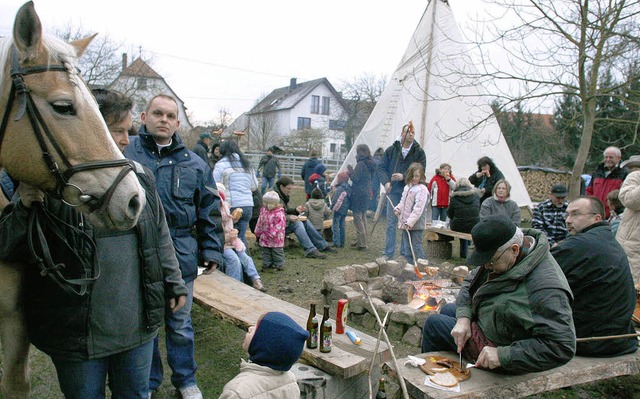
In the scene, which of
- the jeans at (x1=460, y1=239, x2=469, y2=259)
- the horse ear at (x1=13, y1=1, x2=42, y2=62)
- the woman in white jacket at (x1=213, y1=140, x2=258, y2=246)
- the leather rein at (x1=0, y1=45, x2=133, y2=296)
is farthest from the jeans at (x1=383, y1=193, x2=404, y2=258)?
the horse ear at (x1=13, y1=1, x2=42, y2=62)

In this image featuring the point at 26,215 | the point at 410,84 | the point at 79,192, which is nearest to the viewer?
the point at 79,192

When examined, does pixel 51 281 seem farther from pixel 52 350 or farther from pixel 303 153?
pixel 303 153

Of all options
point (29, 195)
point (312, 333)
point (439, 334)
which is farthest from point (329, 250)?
point (29, 195)

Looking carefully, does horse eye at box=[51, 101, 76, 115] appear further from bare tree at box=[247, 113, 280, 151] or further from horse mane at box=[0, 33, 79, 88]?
bare tree at box=[247, 113, 280, 151]

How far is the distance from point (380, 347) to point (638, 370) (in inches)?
77.1

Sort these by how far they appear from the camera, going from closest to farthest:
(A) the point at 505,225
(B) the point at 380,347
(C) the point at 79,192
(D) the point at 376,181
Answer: (C) the point at 79,192 → (A) the point at 505,225 → (B) the point at 380,347 → (D) the point at 376,181

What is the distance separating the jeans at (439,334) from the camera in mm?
3303

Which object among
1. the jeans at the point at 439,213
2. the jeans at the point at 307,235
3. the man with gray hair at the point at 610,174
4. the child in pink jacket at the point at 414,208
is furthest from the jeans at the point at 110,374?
the jeans at the point at 439,213

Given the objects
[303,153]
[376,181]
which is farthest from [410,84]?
[303,153]

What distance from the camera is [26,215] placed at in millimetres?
1804

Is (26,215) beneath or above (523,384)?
above

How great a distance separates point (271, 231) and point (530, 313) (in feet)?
15.9

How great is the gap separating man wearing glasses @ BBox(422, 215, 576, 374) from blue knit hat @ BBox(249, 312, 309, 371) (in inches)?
51.6

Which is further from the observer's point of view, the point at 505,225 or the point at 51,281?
the point at 505,225
